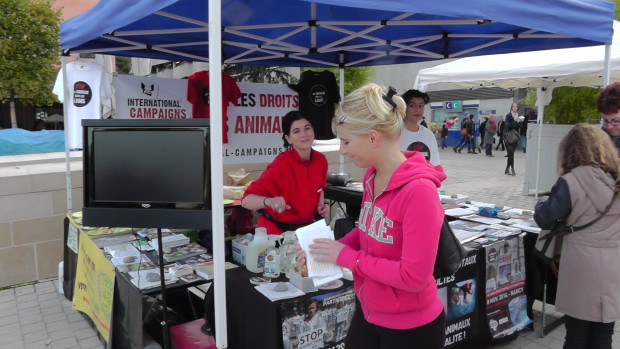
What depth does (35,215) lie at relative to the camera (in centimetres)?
436

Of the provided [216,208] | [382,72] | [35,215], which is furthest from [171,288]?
[382,72]

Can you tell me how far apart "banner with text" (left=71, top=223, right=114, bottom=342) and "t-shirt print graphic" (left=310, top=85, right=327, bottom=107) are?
116 inches

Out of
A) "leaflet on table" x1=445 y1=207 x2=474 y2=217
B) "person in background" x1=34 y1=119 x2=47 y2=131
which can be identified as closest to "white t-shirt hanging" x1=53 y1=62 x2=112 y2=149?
"leaflet on table" x1=445 y1=207 x2=474 y2=217

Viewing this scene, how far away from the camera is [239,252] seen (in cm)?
272

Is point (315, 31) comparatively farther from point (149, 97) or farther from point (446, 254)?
point (446, 254)

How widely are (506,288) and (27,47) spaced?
621 inches

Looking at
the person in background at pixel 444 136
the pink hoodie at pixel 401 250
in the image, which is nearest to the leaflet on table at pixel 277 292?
the pink hoodie at pixel 401 250

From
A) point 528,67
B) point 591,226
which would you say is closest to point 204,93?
point 591,226

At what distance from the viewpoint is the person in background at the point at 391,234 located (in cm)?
135

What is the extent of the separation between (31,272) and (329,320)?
367 centimetres

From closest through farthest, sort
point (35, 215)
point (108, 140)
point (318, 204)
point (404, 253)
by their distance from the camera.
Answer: point (404, 253) → point (108, 140) → point (318, 204) → point (35, 215)

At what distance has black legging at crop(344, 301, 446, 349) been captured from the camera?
149 cm

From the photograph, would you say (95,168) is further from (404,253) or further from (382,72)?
(382,72)

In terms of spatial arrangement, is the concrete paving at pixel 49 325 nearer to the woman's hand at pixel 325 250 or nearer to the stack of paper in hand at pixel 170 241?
the stack of paper in hand at pixel 170 241
